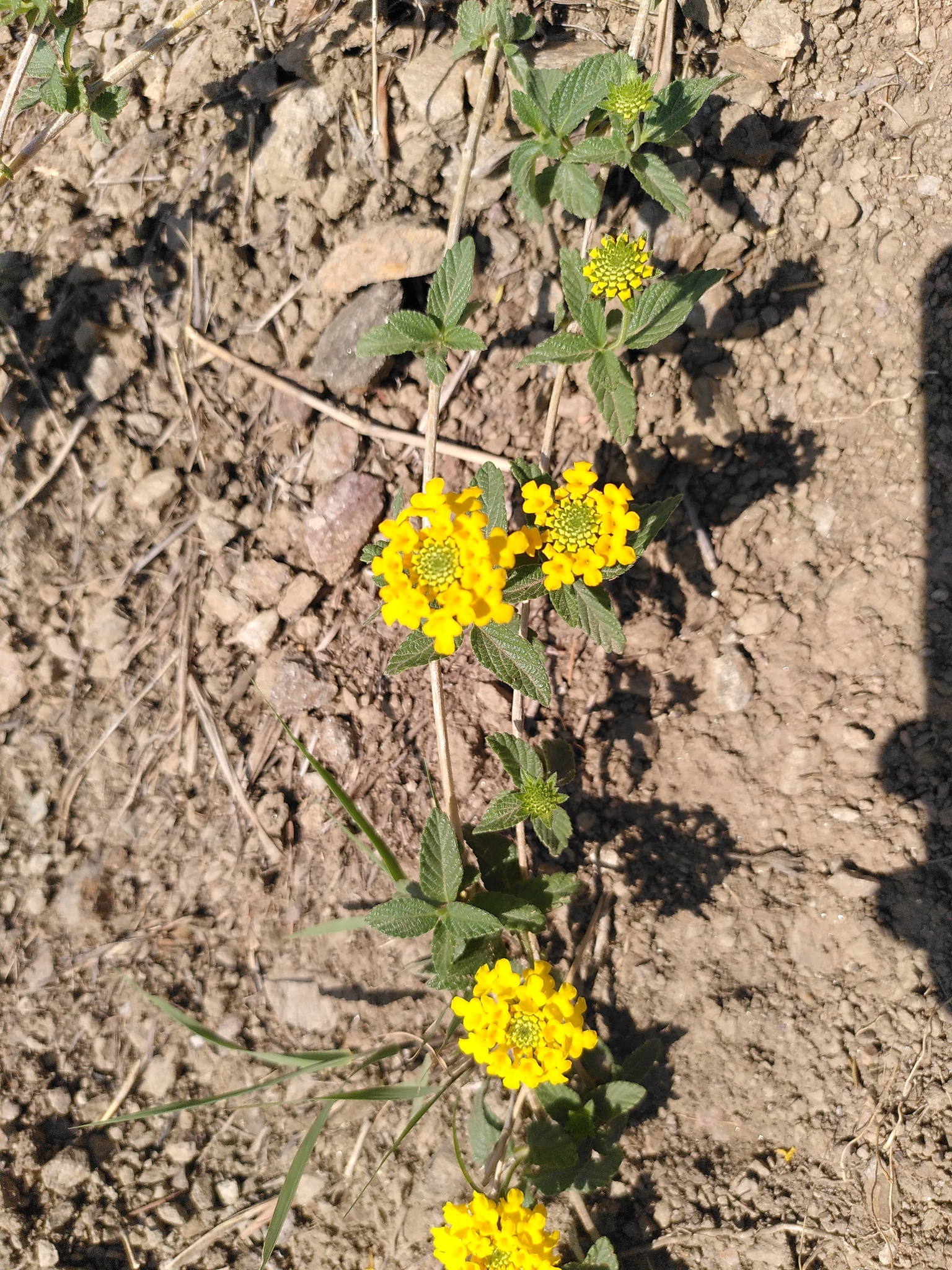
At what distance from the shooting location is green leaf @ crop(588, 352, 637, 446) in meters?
2.28

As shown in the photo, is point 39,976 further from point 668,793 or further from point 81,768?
point 668,793

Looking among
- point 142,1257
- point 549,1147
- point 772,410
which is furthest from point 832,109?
point 142,1257

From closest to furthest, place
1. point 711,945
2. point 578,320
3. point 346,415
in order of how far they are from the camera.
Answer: point 578,320 → point 711,945 → point 346,415

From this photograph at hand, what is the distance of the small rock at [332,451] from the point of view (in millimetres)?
2887

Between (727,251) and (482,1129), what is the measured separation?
2.60 meters

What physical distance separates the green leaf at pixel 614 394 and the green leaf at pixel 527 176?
1.46 ft

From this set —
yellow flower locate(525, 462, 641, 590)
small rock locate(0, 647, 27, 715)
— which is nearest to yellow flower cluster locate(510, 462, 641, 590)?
yellow flower locate(525, 462, 641, 590)

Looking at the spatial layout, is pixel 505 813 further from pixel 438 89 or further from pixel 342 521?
pixel 438 89

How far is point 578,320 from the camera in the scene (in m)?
2.27

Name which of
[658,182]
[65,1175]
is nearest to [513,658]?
[658,182]

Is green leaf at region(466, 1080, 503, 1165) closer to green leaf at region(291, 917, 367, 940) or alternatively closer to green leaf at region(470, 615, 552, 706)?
green leaf at region(291, 917, 367, 940)

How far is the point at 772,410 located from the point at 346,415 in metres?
1.29

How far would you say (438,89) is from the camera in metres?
2.71

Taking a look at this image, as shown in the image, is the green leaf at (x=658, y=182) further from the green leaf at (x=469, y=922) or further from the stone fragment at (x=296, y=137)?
the green leaf at (x=469, y=922)
